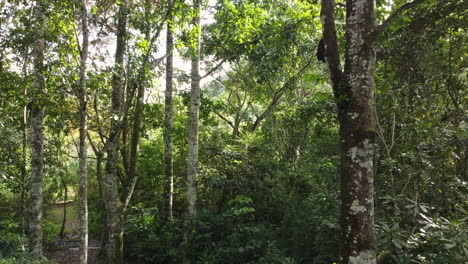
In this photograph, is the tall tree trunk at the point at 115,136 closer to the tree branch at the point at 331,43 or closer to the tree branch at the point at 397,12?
the tree branch at the point at 331,43

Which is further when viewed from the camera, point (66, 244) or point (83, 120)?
point (66, 244)

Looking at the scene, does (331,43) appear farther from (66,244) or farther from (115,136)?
(66,244)

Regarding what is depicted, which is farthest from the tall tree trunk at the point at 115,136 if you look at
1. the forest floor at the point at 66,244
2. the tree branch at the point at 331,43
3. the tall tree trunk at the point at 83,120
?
the tree branch at the point at 331,43

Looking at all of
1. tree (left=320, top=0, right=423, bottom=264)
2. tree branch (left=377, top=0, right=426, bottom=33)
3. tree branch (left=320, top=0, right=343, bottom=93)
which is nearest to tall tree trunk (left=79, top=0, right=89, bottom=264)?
tree branch (left=320, top=0, right=343, bottom=93)

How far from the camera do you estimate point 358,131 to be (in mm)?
2959

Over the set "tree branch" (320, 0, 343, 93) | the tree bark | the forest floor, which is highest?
"tree branch" (320, 0, 343, 93)

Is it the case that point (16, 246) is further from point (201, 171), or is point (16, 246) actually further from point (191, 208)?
point (201, 171)

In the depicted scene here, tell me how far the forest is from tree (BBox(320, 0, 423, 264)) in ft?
0.04

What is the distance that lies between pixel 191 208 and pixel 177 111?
6.46 m

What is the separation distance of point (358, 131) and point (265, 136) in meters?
9.64

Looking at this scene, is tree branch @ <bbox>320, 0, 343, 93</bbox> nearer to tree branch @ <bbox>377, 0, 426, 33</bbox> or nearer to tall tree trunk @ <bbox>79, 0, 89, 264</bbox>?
tree branch @ <bbox>377, 0, 426, 33</bbox>

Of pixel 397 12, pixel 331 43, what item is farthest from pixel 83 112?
pixel 397 12

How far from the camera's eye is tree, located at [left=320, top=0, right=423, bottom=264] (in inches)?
113

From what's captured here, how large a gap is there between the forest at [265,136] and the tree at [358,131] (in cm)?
1
